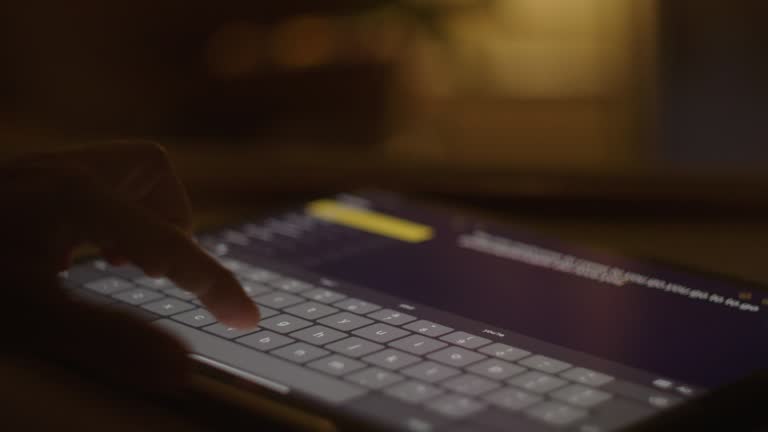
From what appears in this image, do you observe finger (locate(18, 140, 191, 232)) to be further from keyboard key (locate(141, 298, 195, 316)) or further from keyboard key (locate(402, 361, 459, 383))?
keyboard key (locate(402, 361, 459, 383))

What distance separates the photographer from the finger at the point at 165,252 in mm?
528

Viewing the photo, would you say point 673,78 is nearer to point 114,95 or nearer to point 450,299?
point 450,299

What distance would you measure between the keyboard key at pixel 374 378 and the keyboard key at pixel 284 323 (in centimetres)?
8

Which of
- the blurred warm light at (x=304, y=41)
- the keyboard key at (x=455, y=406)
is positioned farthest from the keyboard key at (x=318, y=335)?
the blurred warm light at (x=304, y=41)

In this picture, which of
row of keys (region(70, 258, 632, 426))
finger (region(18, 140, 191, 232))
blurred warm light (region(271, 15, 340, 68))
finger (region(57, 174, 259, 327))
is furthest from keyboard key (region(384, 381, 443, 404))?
blurred warm light (region(271, 15, 340, 68))

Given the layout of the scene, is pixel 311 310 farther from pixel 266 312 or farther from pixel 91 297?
pixel 91 297

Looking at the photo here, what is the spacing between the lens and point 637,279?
2.09 feet

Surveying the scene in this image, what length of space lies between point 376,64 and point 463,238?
713 mm

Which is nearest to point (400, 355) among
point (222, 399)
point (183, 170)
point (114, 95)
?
point (222, 399)

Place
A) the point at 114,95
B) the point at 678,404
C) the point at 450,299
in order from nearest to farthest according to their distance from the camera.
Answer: the point at 678,404, the point at 450,299, the point at 114,95

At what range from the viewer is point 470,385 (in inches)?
18.8

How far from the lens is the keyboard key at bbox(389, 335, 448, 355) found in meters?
0.53

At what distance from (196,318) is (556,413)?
9.2 inches

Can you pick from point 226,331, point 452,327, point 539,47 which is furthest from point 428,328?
point 539,47
